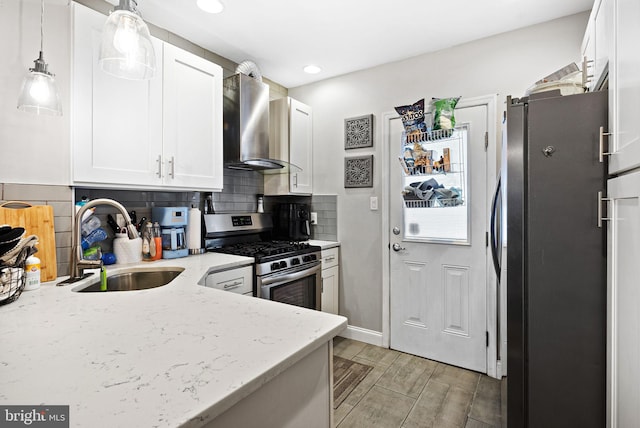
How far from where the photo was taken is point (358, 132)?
9.78 feet

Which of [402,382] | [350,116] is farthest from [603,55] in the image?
[402,382]

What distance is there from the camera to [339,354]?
273 cm

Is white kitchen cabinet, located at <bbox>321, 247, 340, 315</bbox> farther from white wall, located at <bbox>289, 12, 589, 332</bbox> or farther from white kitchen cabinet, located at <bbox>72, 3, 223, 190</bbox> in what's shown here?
white kitchen cabinet, located at <bbox>72, 3, 223, 190</bbox>

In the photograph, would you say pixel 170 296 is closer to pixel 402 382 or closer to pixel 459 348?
pixel 402 382

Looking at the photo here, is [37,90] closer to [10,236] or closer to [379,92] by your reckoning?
[10,236]

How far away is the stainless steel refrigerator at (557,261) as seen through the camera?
1.25 meters

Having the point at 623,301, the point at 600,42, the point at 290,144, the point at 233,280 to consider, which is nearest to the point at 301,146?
the point at 290,144

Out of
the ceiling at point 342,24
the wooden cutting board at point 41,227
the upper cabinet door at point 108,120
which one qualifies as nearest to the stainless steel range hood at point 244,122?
the ceiling at point 342,24

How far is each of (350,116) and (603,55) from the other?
1.95 meters

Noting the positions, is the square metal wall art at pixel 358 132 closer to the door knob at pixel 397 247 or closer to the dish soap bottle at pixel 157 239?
the door knob at pixel 397 247

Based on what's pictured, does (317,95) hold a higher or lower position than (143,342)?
higher

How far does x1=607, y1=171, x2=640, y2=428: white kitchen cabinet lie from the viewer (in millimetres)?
930

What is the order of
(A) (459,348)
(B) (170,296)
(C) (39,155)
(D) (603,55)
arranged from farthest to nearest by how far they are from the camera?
(A) (459,348), (C) (39,155), (D) (603,55), (B) (170,296)

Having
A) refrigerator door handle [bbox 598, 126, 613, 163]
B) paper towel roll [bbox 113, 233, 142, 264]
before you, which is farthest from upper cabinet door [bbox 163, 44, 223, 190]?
refrigerator door handle [bbox 598, 126, 613, 163]
